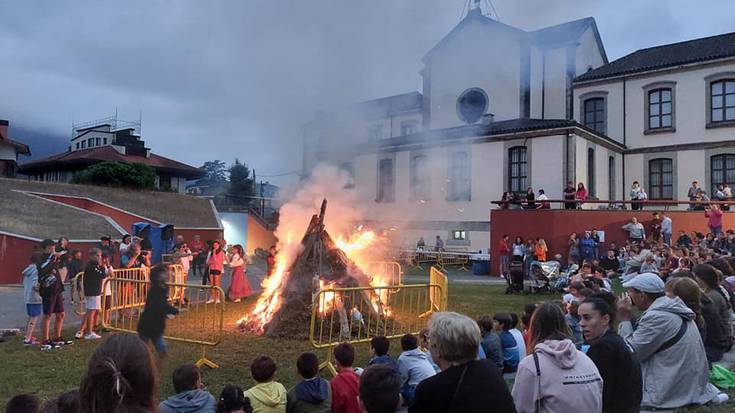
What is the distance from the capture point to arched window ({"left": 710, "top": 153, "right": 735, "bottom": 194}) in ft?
85.3

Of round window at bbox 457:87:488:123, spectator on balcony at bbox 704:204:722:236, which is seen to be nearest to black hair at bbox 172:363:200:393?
spectator on balcony at bbox 704:204:722:236

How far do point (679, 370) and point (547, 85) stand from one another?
26581 millimetres

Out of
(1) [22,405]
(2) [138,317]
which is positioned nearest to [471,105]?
(2) [138,317]

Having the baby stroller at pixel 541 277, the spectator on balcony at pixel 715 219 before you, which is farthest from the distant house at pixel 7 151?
the spectator on balcony at pixel 715 219

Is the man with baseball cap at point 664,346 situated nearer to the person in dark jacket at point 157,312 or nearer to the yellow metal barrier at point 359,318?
the yellow metal barrier at point 359,318

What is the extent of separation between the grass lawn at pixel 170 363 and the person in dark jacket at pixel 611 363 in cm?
214

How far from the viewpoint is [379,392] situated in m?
3.01

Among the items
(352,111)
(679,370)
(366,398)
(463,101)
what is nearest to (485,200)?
(463,101)

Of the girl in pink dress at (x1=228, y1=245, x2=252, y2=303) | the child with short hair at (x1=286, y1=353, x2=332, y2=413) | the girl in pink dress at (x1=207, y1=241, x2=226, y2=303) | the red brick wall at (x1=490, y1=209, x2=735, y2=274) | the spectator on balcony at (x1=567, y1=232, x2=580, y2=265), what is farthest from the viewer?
the red brick wall at (x1=490, y1=209, x2=735, y2=274)

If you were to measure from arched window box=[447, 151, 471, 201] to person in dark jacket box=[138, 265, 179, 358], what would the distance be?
20746 millimetres

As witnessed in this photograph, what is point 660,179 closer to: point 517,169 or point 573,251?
point 517,169

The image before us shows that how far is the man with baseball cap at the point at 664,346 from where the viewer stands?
4.91m

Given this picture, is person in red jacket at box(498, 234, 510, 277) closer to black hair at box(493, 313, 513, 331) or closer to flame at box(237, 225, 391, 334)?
flame at box(237, 225, 391, 334)

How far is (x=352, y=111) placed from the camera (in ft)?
49.1
